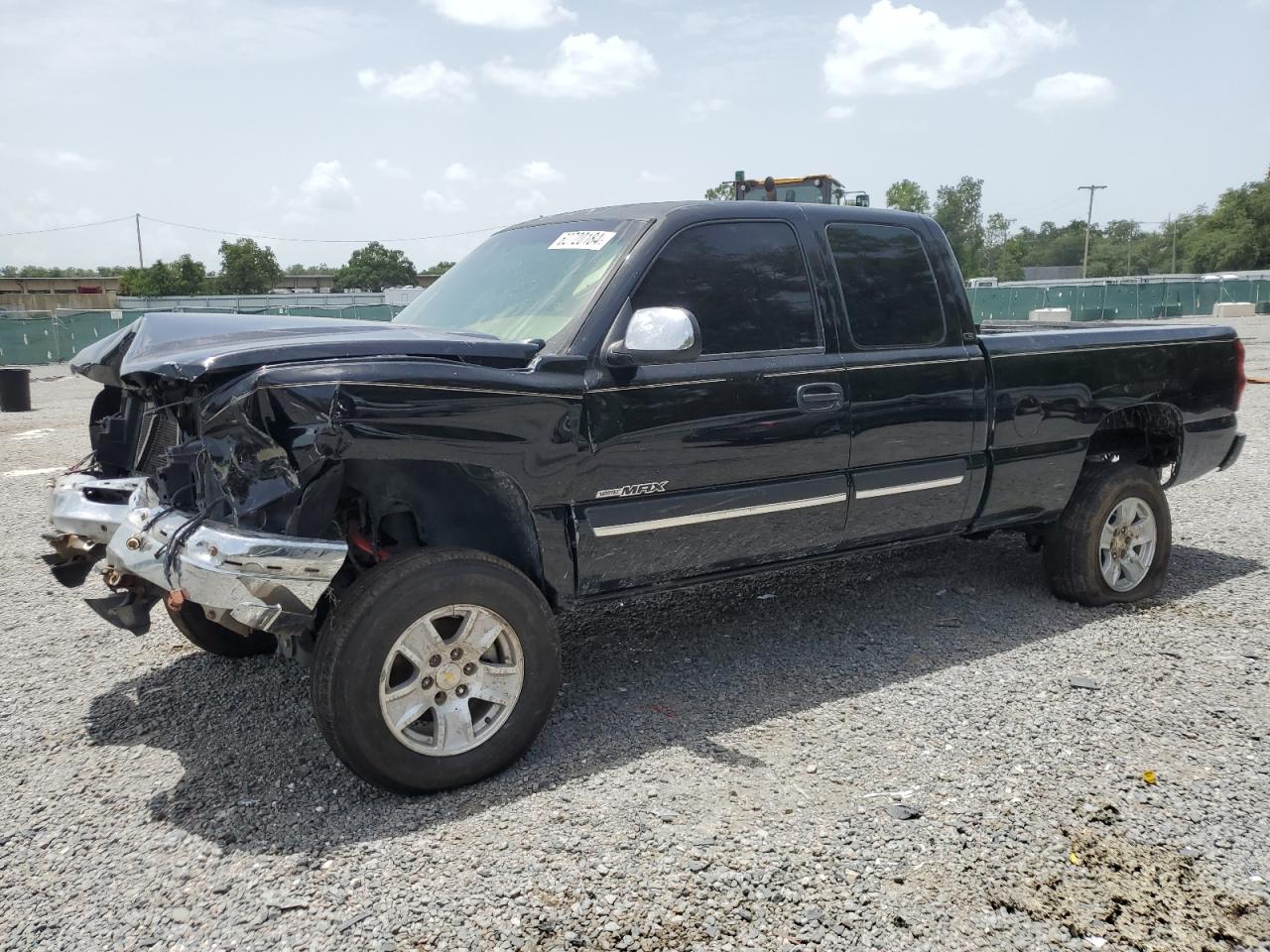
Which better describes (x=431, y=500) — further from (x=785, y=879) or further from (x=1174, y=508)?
(x=1174, y=508)

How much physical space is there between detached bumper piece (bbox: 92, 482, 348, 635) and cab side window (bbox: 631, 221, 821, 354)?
1.56 meters

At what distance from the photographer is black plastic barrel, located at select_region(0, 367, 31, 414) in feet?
51.4

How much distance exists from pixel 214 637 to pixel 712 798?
2.49 meters

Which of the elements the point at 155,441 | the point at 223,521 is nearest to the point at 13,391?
the point at 155,441

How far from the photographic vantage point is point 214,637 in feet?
14.8

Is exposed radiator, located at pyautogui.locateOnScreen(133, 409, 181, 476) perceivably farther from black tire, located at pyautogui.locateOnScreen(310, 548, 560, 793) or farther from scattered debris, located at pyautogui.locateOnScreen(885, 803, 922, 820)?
scattered debris, located at pyautogui.locateOnScreen(885, 803, 922, 820)

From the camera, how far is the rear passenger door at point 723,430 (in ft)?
12.1

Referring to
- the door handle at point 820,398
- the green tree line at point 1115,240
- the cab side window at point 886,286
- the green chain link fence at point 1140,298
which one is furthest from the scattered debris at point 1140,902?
the green tree line at point 1115,240

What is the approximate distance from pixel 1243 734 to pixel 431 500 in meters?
3.15

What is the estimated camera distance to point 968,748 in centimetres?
363

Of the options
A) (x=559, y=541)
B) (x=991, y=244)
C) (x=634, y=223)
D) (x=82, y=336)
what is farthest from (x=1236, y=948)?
(x=991, y=244)

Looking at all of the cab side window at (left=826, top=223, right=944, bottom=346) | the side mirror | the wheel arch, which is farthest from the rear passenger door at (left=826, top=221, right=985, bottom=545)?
the wheel arch

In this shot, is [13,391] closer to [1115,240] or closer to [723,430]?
[723,430]

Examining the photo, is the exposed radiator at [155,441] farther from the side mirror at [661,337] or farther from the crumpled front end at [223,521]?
the side mirror at [661,337]
